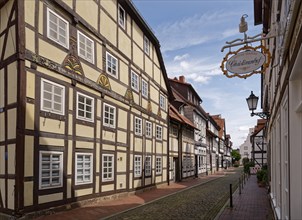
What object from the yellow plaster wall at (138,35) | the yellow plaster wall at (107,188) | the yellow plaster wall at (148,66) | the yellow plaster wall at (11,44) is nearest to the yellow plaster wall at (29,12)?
the yellow plaster wall at (11,44)

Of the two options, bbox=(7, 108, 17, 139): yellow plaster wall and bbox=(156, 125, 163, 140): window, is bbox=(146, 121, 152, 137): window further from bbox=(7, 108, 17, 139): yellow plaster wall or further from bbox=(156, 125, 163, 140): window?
bbox=(7, 108, 17, 139): yellow plaster wall

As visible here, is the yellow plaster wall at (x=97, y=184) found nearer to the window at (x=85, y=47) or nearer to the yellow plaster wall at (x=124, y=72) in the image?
the window at (x=85, y=47)

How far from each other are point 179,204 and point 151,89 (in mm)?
8565

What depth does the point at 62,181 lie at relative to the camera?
10.9 m

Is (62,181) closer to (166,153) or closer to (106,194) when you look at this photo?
(106,194)

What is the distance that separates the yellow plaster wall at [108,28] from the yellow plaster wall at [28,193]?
7.33 metres

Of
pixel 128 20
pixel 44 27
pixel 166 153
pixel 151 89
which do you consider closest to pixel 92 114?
pixel 44 27

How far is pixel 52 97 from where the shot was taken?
10555 mm

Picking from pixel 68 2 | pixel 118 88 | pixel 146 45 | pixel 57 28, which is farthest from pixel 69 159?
pixel 146 45

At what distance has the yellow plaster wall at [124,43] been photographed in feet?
52.3

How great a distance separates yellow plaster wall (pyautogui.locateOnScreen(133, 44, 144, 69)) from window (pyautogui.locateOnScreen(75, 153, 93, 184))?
7079 millimetres

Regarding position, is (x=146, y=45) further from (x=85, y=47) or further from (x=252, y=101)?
(x=252, y=101)

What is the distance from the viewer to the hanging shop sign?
5.23m

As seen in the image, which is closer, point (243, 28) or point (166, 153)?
point (243, 28)
